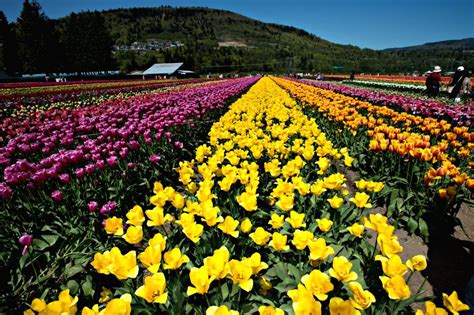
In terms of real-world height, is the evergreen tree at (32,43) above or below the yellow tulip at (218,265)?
above

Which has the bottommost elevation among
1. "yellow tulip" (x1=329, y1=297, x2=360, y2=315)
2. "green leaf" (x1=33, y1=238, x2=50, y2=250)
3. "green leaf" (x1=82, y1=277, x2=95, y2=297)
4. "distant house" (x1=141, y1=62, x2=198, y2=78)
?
"green leaf" (x1=82, y1=277, x2=95, y2=297)

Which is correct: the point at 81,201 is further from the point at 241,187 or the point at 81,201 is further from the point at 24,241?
the point at 241,187

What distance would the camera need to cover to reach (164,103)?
408 inches

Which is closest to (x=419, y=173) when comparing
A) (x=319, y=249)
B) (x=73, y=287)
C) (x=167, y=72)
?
(x=319, y=249)

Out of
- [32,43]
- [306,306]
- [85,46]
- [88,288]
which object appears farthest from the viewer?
[85,46]

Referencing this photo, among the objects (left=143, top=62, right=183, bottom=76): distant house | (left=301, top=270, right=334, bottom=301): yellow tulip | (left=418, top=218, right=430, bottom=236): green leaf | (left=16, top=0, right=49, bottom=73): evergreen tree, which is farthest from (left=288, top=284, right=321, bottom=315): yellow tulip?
(left=143, top=62, right=183, bottom=76): distant house

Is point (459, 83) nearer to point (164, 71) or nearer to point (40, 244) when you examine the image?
point (40, 244)

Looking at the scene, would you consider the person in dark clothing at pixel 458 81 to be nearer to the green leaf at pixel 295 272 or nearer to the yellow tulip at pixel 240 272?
the green leaf at pixel 295 272

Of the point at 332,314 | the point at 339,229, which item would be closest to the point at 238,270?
the point at 332,314

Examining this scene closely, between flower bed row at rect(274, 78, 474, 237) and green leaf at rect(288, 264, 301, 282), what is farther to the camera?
flower bed row at rect(274, 78, 474, 237)

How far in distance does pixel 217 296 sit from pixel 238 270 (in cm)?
41

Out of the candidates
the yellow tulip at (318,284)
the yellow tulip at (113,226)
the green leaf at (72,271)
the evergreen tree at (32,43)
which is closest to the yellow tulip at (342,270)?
the yellow tulip at (318,284)

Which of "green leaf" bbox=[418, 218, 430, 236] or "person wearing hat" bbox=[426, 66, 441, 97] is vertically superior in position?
"person wearing hat" bbox=[426, 66, 441, 97]

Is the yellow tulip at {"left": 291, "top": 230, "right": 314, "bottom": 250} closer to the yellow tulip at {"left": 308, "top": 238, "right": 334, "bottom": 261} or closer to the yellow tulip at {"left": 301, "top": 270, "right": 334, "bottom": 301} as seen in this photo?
the yellow tulip at {"left": 308, "top": 238, "right": 334, "bottom": 261}
